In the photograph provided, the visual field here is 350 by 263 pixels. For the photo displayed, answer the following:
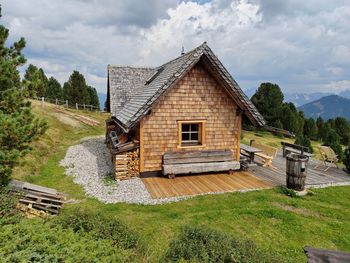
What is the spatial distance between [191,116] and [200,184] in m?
3.29

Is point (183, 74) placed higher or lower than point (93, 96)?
lower

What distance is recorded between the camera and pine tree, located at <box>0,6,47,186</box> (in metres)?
6.75

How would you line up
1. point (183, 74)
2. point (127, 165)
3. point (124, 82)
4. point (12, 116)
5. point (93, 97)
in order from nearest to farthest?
point (12, 116), point (183, 74), point (127, 165), point (124, 82), point (93, 97)

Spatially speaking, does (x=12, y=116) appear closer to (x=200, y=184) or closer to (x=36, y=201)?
(x=36, y=201)

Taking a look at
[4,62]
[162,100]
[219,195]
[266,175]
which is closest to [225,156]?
[266,175]

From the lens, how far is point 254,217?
314 inches

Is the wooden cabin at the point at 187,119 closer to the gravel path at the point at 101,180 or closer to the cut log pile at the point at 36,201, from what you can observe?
the gravel path at the point at 101,180

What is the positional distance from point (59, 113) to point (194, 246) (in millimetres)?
31564

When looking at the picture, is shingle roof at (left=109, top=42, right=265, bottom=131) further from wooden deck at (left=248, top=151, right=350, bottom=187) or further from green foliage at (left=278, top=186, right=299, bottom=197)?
green foliage at (left=278, top=186, right=299, bottom=197)

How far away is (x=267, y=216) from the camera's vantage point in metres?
8.08

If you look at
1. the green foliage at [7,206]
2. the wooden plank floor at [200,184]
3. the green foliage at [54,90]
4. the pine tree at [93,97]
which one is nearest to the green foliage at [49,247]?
the green foliage at [7,206]

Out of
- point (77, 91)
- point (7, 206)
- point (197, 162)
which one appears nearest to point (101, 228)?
point (7, 206)

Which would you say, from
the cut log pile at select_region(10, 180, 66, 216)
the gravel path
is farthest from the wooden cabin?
the cut log pile at select_region(10, 180, 66, 216)

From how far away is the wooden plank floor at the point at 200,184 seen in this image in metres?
10.0
